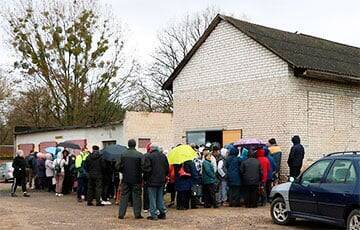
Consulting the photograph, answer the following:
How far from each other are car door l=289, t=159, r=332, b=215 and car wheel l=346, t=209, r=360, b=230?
100 centimetres

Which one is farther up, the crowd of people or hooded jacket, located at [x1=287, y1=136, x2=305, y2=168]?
hooded jacket, located at [x1=287, y1=136, x2=305, y2=168]

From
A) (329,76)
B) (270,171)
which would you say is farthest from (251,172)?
(329,76)

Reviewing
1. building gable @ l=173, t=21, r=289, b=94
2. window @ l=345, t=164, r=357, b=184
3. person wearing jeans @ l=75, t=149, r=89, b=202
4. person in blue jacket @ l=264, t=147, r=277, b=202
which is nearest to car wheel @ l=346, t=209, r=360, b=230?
window @ l=345, t=164, r=357, b=184

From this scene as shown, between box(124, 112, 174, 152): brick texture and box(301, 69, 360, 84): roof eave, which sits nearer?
box(301, 69, 360, 84): roof eave

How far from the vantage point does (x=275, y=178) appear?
17.7 metres

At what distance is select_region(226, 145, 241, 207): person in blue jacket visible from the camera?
16406 millimetres

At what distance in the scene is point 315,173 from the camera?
39.3 ft

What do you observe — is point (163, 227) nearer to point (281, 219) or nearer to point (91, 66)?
point (281, 219)

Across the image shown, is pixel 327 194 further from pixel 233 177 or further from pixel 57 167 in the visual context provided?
pixel 57 167

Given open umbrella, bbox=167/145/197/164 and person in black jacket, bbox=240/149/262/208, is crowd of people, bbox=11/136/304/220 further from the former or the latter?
open umbrella, bbox=167/145/197/164

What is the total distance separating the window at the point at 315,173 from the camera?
38.7 feet

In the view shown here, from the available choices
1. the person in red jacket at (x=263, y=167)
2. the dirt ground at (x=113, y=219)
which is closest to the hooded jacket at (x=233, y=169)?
the person in red jacket at (x=263, y=167)

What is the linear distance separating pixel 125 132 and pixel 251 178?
1403 centimetres

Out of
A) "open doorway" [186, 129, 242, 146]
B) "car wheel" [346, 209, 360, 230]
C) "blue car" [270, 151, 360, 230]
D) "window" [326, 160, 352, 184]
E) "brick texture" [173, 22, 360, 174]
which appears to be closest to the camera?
"car wheel" [346, 209, 360, 230]
